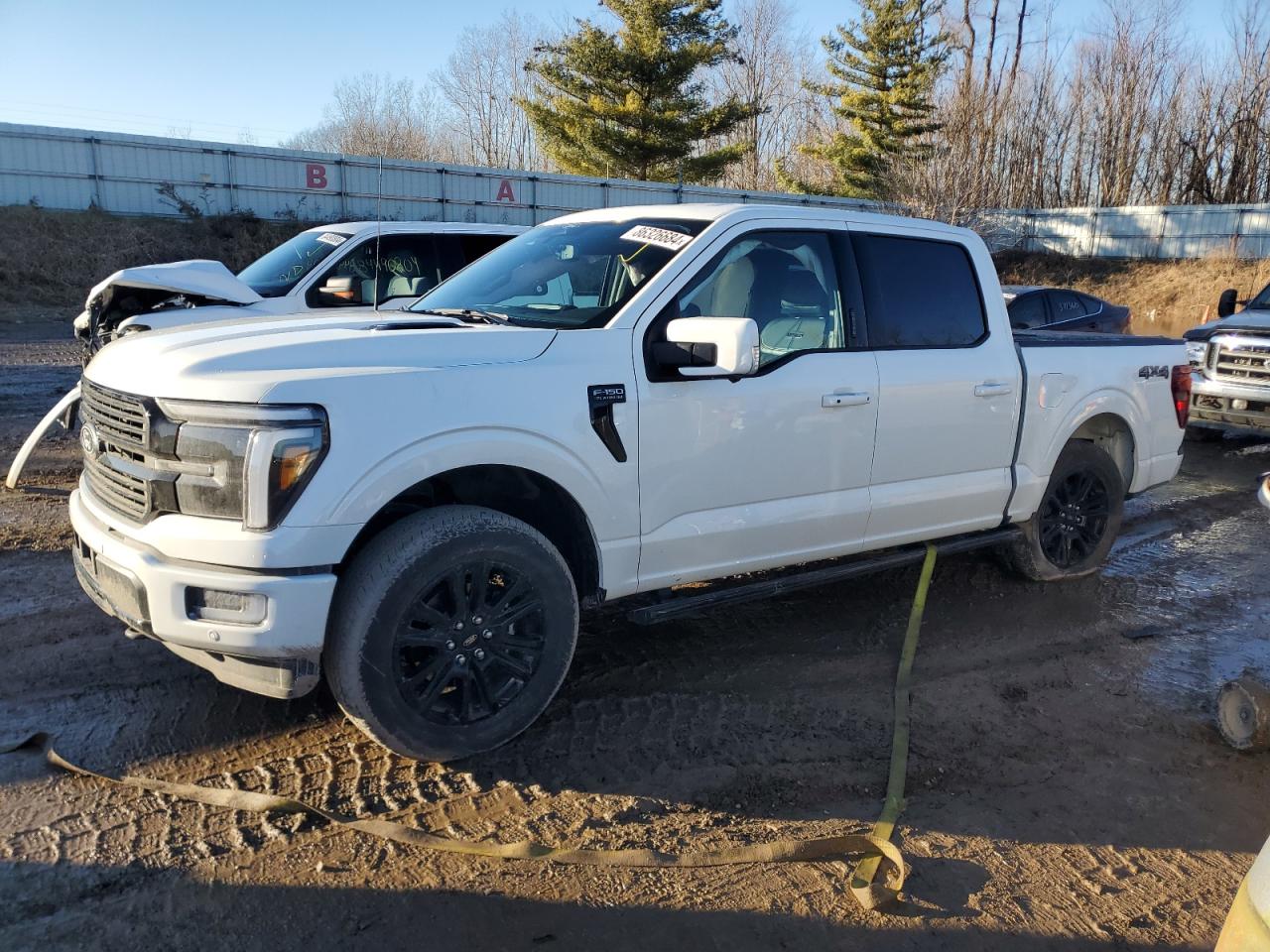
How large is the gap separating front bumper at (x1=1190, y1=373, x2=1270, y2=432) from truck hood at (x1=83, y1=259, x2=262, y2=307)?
357 inches

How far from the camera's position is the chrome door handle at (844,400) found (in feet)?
14.0

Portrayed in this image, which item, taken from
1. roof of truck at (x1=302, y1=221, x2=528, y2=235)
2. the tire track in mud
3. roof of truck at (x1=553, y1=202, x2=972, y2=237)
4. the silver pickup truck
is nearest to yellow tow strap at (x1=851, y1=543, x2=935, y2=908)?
the tire track in mud

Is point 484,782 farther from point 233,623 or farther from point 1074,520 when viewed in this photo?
point 1074,520

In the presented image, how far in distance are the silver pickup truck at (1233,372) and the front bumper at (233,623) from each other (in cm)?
946

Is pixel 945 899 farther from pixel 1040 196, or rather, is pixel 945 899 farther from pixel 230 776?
pixel 1040 196

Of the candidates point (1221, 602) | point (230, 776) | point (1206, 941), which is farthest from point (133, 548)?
point (1221, 602)

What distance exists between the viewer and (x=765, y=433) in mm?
4102

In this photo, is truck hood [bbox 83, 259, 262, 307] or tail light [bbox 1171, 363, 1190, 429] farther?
truck hood [bbox 83, 259, 262, 307]

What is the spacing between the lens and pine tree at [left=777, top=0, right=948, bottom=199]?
3950cm

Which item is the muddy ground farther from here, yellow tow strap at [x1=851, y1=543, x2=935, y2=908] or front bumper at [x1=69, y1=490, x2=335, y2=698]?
front bumper at [x1=69, y1=490, x2=335, y2=698]

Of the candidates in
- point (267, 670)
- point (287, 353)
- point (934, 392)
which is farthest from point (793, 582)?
point (287, 353)

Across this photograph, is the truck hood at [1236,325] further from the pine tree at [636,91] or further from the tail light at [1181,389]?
the pine tree at [636,91]

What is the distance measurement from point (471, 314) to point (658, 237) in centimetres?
89

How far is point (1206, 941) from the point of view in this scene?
2859 millimetres
